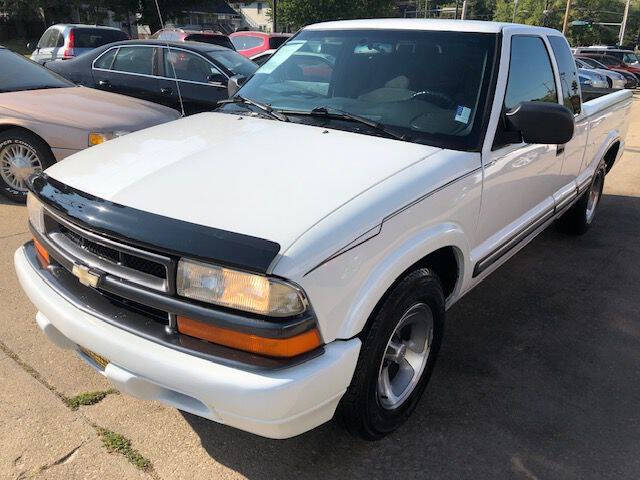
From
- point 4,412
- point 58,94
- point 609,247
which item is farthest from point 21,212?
point 609,247

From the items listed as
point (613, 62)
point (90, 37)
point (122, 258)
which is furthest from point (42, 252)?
point (613, 62)

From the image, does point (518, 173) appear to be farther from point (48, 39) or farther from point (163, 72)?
point (48, 39)

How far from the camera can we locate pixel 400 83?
10.4ft

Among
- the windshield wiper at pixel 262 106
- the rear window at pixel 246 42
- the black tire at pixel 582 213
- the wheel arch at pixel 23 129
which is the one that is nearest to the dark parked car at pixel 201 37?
the rear window at pixel 246 42

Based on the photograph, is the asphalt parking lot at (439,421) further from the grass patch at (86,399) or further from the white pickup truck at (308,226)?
the white pickup truck at (308,226)

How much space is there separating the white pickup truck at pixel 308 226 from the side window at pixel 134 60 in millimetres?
5379

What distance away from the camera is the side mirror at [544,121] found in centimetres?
283

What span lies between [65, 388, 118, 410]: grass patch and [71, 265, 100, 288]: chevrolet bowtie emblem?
31.3 inches

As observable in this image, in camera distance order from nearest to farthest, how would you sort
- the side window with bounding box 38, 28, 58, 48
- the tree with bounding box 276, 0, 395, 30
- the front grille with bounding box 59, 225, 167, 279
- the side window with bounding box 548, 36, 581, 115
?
the front grille with bounding box 59, 225, 167, 279
the side window with bounding box 548, 36, 581, 115
the side window with bounding box 38, 28, 58, 48
the tree with bounding box 276, 0, 395, 30

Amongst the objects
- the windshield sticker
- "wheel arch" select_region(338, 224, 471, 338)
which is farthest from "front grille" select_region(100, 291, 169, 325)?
the windshield sticker

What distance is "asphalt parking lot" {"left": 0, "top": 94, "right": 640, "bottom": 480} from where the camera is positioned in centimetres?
249

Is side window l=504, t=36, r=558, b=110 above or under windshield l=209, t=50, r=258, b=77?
above

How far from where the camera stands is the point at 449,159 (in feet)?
8.89

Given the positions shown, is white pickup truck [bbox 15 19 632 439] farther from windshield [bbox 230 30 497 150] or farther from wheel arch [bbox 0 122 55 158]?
wheel arch [bbox 0 122 55 158]
